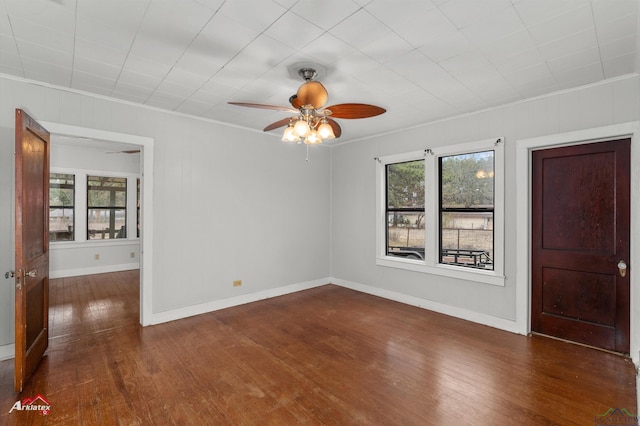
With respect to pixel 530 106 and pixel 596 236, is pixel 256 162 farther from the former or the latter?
pixel 596 236

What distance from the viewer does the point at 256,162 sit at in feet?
16.0

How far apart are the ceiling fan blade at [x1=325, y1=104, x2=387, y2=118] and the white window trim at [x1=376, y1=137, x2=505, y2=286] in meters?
1.99

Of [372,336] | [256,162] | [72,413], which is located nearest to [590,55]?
[372,336]

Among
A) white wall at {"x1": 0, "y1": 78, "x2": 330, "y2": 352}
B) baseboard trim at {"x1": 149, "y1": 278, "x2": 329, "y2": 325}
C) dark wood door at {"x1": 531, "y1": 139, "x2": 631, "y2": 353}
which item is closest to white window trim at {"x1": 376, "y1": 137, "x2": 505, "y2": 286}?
dark wood door at {"x1": 531, "y1": 139, "x2": 631, "y2": 353}

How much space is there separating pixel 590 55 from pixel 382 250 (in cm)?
341

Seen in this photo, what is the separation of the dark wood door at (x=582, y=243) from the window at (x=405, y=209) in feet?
4.96

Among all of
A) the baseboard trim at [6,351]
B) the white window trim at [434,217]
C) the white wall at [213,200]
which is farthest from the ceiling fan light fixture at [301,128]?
the baseboard trim at [6,351]

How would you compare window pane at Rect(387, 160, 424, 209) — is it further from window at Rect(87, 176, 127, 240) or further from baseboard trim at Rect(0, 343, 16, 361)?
window at Rect(87, 176, 127, 240)

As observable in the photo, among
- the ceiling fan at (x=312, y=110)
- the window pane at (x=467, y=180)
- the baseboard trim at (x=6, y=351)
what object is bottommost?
the baseboard trim at (x=6, y=351)

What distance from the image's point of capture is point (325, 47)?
238 centimetres

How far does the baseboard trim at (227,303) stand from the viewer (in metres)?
3.97

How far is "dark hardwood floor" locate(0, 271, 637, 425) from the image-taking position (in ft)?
7.18

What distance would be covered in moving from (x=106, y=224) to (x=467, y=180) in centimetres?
768

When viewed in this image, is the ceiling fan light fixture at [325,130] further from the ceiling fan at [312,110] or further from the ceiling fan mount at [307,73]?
the ceiling fan mount at [307,73]
